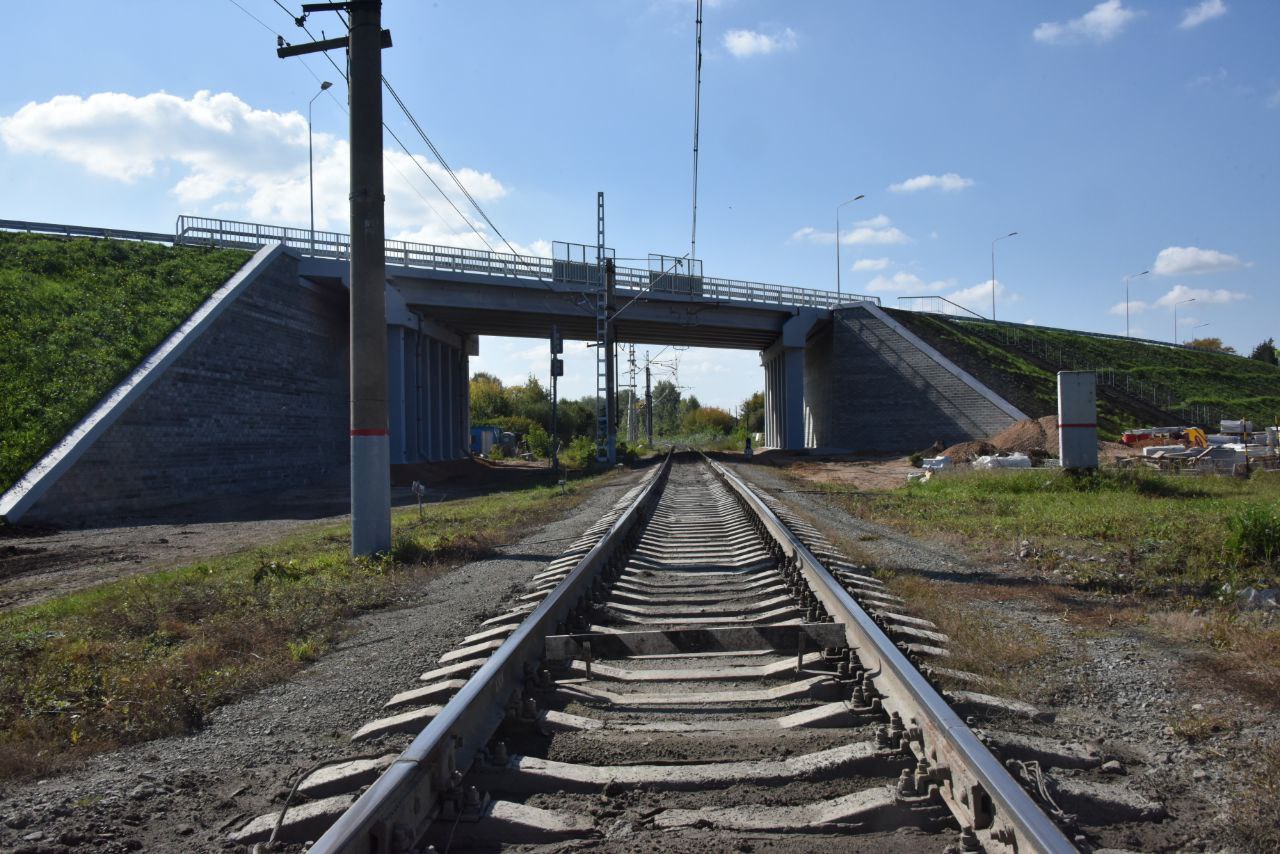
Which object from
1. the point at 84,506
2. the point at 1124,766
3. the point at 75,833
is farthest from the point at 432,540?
the point at 84,506

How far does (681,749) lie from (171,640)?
4.88m

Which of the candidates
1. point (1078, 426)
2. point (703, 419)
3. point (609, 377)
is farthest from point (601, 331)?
point (703, 419)

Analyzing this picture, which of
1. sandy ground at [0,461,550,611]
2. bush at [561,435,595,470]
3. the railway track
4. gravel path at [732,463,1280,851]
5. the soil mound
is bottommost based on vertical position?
sandy ground at [0,461,550,611]

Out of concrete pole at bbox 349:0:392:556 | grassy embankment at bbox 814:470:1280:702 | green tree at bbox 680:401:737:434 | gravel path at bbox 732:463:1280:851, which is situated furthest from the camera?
green tree at bbox 680:401:737:434

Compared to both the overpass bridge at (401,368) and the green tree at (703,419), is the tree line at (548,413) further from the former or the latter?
the overpass bridge at (401,368)

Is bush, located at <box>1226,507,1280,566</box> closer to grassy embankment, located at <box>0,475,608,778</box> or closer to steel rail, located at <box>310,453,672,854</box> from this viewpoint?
steel rail, located at <box>310,453,672,854</box>

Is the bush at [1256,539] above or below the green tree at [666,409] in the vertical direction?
below

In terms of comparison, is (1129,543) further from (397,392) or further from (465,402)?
(465,402)

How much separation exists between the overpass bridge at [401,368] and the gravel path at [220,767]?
15.5m

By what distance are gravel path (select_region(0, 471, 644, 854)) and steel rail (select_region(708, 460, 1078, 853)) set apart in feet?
7.77

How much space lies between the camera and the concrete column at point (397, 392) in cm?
3734

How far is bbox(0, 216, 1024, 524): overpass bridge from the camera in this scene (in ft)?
72.3

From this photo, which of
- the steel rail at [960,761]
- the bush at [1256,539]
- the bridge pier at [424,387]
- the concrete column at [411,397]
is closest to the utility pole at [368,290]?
the steel rail at [960,761]

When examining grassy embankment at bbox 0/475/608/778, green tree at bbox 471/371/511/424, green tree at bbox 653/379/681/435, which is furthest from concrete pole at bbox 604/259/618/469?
green tree at bbox 653/379/681/435
